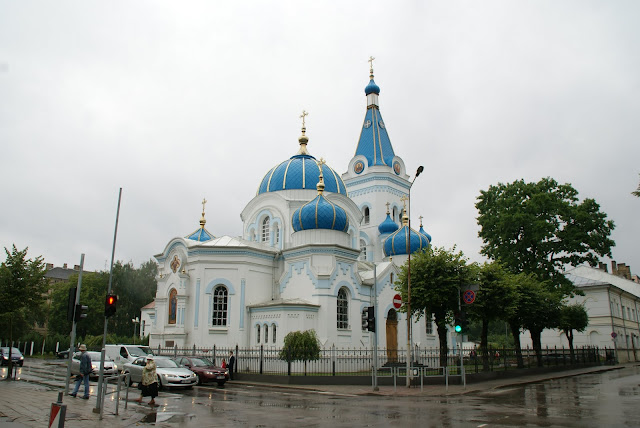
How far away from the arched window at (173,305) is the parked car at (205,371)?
9498 millimetres

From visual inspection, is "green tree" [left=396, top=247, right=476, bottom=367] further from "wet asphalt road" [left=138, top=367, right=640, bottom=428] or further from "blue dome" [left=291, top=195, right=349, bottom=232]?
"blue dome" [left=291, top=195, right=349, bottom=232]

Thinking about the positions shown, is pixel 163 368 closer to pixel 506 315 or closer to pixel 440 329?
pixel 440 329

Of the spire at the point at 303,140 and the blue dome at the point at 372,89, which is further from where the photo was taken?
the blue dome at the point at 372,89

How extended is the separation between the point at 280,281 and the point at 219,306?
396 centimetres

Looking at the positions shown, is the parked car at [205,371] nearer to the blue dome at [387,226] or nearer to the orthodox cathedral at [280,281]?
the orthodox cathedral at [280,281]

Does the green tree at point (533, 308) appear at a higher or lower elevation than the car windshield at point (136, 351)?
higher

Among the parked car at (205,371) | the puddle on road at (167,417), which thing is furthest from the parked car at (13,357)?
the puddle on road at (167,417)

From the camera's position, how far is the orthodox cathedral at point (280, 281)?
2977 centimetres

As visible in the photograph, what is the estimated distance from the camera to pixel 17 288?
931 inches

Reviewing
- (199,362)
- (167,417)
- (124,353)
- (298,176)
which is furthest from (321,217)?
(167,417)

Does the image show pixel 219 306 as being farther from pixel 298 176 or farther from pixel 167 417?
pixel 167 417

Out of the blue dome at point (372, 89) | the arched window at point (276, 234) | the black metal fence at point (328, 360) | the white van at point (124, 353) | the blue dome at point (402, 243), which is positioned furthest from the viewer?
the blue dome at point (372, 89)

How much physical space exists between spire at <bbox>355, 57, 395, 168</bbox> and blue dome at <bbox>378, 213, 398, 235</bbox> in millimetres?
7417

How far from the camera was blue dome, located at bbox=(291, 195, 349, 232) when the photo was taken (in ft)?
103
